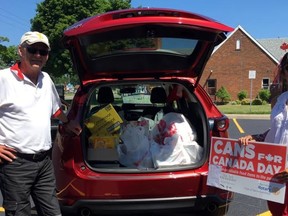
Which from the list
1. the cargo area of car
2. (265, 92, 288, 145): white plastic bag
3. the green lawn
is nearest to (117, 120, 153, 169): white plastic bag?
the cargo area of car

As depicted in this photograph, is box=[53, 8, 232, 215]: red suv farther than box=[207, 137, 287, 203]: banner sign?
Yes

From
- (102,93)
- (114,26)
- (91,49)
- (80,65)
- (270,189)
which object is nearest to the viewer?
(270,189)

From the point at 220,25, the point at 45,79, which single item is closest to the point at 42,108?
the point at 45,79

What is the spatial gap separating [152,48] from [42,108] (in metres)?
1.23

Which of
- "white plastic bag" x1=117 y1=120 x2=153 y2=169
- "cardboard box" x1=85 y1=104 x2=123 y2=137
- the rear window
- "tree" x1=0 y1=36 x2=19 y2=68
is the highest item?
"tree" x1=0 y1=36 x2=19 y2=68

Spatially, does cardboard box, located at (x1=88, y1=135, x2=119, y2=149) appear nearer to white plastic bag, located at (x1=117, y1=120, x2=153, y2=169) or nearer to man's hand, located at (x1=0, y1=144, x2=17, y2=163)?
white plastic bag, located at (x1=117, y1=120, x2=153, y2=169)

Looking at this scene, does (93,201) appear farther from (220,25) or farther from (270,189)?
(220,25)

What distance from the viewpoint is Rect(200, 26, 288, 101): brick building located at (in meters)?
37.0

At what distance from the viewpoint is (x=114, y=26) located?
10.0 ft

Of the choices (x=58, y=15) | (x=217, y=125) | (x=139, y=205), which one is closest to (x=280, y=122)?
(x=217, y=125)

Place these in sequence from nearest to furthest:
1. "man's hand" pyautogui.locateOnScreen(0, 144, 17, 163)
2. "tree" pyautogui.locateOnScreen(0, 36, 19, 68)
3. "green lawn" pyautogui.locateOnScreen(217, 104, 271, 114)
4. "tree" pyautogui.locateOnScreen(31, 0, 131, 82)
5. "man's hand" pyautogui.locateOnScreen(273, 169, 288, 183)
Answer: "man's hand" pyautogui.locateOnScreen(273, 169, 288, 183), "man's hand" pyautogui.locateOnScreen(0, 144, 17, 163), "green lawn" pyautogui.locateOnScreen(217, 104, 271, 114), "tree" pyautogui.locateOnScreen(31, 0, 131, 82), "tree" pyautogui.locateOnScreen(0, 36, 19, 68)

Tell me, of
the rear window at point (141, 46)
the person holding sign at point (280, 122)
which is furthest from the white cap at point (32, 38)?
the person holding sign at point (280, 122)

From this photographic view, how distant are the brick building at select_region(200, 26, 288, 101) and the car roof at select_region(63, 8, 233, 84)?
3329 cm

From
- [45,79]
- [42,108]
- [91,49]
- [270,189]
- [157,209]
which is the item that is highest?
[91,49]
